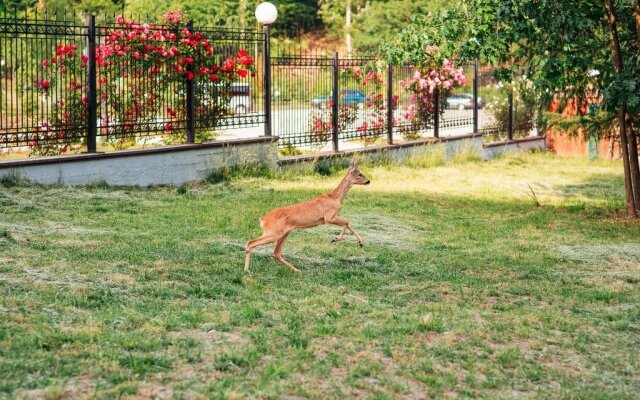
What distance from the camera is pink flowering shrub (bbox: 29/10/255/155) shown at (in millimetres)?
16109

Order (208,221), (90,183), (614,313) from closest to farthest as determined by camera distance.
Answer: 1. (614,313)
2. (208,221)
3. (90,183)

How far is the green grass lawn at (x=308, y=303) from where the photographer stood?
6574 millimetres

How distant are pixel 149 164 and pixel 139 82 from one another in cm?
155

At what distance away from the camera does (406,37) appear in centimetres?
1464

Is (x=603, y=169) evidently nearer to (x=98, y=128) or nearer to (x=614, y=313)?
(x=98, y=128)

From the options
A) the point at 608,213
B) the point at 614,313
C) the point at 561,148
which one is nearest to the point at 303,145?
the point at 608,213

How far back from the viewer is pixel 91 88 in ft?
52.4

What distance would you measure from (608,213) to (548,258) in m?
4.83

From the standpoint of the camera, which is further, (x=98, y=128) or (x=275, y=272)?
(x=98, y=128)

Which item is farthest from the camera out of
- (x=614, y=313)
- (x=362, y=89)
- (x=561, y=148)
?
(x=561, y=148)

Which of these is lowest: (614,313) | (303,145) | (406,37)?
(614,313)

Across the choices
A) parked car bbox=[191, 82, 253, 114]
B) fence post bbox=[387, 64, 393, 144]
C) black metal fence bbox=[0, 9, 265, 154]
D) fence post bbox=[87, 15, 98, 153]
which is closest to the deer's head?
black metal fence bbox=[0, 9, 265, 154]

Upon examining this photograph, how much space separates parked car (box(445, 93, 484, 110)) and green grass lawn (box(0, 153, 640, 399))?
10351 millimetres

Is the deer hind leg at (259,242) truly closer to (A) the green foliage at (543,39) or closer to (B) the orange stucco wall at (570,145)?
(A) the green foliage at (543,39)
